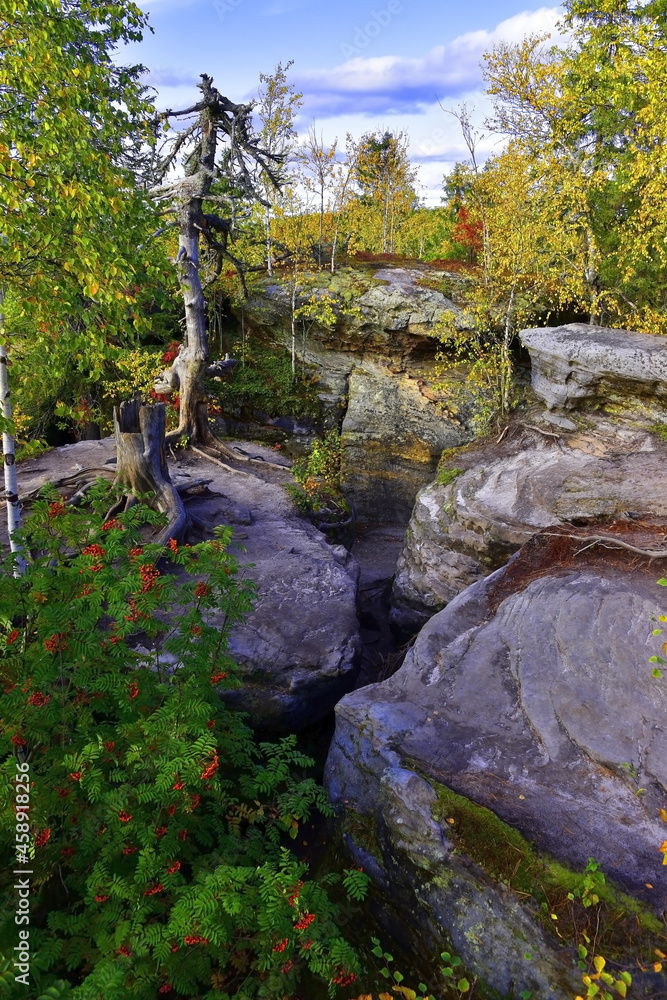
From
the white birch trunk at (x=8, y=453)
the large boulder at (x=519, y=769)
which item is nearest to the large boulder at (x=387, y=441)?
the large boulder at (x=519, y=769)

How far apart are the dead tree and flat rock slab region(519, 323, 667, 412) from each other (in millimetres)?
8402

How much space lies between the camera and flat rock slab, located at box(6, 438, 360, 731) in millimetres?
8523

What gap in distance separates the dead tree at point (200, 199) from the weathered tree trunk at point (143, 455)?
4193 millimetres

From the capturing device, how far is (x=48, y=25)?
223 inches

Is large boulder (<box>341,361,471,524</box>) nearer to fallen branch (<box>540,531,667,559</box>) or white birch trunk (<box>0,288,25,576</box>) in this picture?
fallen branch (<box>540,531,667,559</box>)

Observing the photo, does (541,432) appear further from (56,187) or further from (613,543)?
(56,187)

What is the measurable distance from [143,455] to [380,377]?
38.4 ft

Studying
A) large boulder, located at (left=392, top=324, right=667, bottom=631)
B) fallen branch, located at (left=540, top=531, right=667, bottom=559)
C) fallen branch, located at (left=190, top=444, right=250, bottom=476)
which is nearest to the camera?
fallen branch, located at (left=540, top=531, right=667, bottom=559)

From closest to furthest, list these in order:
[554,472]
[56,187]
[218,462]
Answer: [56,187] < [554,472] < [218,462]

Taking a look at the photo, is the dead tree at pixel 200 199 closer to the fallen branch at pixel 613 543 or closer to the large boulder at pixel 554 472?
the large boulder at pixel 554 472

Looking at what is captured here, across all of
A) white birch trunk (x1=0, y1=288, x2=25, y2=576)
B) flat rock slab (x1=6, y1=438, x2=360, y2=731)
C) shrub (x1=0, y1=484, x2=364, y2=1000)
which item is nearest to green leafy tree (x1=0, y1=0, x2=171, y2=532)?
white birch trunk (x1=0, y1=288, x2=25, y2=576)

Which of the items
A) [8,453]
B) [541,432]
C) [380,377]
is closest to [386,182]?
[380,377]

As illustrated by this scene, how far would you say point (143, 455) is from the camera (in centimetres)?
1109

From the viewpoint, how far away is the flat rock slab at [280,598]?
8523mm
